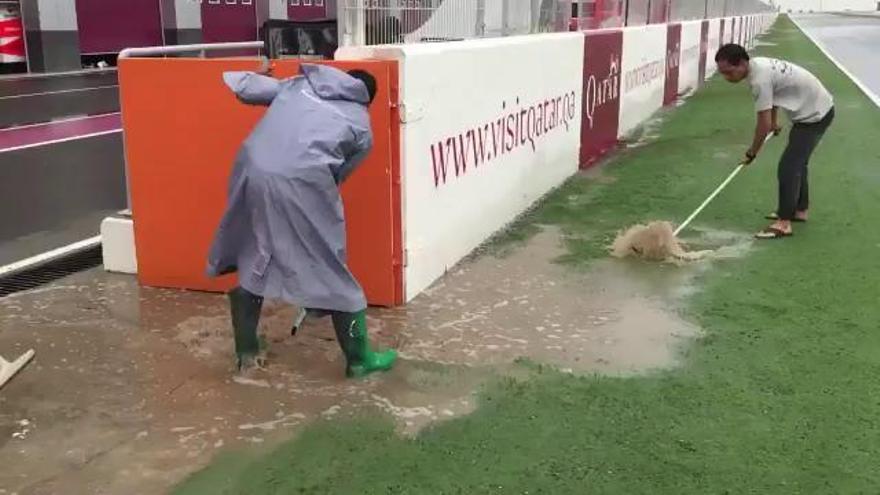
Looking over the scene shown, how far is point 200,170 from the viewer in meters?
5.50

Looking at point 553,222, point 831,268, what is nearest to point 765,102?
point 831,268

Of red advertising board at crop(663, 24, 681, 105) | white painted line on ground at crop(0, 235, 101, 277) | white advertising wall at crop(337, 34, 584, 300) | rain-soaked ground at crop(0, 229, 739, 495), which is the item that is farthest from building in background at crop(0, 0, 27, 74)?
rain-soaked ground at crop(0, 229, 739, 495)

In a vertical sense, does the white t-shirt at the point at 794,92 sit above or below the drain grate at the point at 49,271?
above

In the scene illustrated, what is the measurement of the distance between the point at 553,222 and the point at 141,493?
16.1 ft

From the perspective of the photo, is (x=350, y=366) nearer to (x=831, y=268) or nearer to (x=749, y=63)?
(x=831, y=268)

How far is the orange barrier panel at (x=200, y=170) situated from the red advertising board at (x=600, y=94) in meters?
5.24

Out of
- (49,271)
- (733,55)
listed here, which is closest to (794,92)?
(733,55)

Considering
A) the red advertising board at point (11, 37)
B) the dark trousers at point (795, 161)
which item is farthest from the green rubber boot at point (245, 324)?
the red advertising board at point (11, 37)

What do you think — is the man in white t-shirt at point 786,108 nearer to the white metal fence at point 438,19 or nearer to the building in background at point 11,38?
the white metal fence at point 438,19

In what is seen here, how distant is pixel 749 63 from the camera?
6691 mm

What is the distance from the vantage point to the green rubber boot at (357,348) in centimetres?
426

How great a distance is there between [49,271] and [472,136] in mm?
3030

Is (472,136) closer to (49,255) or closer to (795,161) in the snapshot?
(795,161)

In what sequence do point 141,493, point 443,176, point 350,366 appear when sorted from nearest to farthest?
1. point 141,493
2. point 350,366
3. point 443,176
